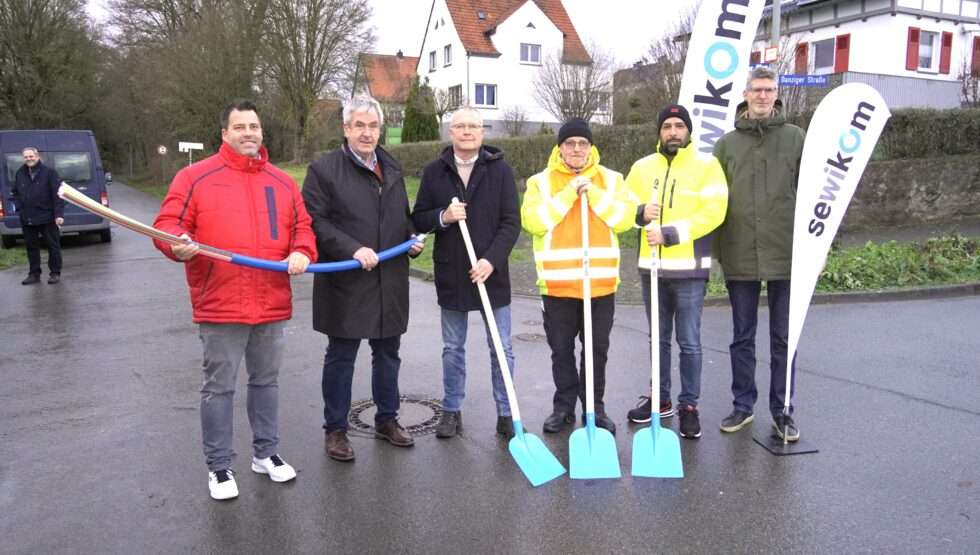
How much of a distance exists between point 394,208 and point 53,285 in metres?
9.28

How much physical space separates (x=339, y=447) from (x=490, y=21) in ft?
140

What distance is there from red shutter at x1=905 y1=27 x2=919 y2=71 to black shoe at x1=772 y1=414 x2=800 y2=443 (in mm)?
26450

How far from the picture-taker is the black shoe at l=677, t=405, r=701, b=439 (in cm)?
459

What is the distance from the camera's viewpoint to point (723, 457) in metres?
4.29

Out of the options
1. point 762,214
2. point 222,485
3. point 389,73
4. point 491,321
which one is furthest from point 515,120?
point 222,485

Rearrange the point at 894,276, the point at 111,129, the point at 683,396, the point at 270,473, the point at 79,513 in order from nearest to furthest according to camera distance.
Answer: the point at 79,513
the point at 270,473
the point at 683,396
the point at 894,276
the point at 111,129

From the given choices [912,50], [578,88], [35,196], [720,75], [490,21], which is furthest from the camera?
[490,21]

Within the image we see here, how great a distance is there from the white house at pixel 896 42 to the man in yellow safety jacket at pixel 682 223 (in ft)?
74.3

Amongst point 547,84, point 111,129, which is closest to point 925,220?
point 547,84

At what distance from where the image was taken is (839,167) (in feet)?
14.8

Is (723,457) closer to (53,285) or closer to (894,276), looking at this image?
(894,276)

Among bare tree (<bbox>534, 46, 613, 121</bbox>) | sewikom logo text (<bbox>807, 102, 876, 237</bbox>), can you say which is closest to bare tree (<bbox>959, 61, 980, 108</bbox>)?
bare tree (<bbox>534, 46, 613, 121</bbox>)

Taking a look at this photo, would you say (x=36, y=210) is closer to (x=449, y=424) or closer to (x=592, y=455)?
(x=449, y=424)

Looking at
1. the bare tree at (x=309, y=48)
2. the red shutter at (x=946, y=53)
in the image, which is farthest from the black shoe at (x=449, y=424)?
the bare tree at (x=309, y=48)
